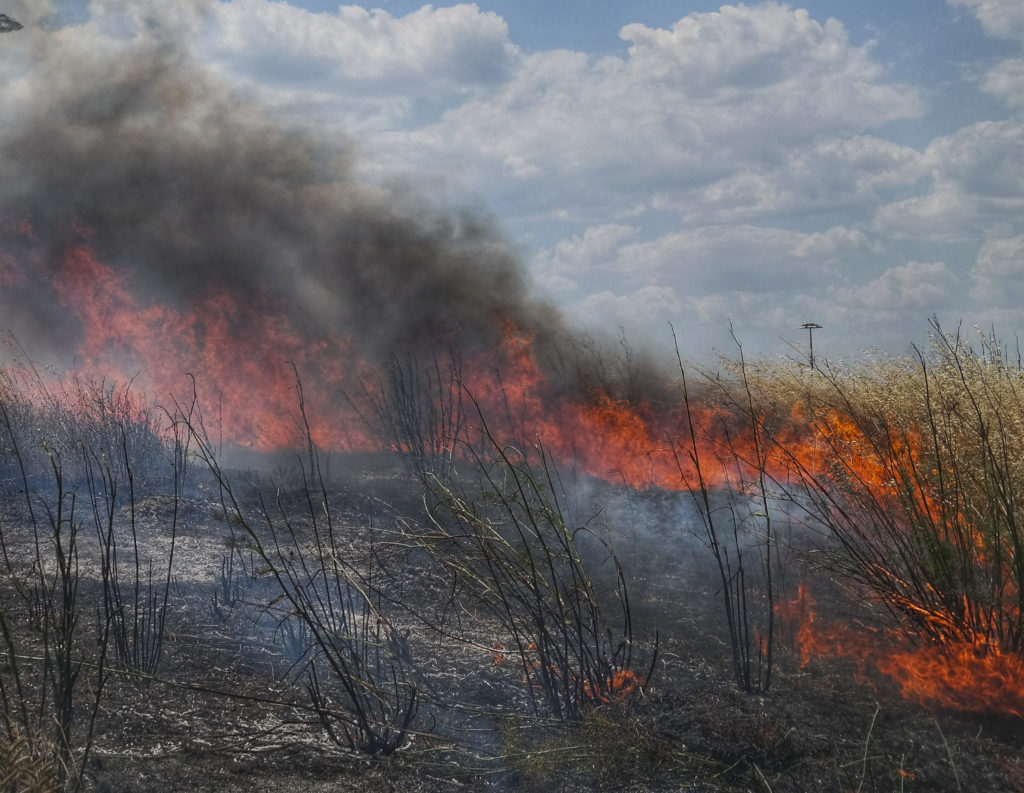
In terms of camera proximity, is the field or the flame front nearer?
the field

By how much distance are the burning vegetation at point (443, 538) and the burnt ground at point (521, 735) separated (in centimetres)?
3

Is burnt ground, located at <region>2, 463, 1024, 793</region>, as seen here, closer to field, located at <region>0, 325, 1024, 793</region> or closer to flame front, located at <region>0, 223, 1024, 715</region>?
field, located at <region>0, 325, 1024, 793</region>

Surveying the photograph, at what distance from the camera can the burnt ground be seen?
392 centimetres

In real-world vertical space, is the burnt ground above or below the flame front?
below

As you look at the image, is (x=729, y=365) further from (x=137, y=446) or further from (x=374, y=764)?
(x=374, y=764)

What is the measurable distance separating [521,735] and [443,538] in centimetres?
109

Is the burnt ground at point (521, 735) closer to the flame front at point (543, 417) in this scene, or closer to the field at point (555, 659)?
the field at point (555, 659)

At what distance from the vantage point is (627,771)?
397 cm

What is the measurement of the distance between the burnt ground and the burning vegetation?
25 mm

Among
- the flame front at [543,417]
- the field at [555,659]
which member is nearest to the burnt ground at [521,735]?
the field at [555,659]

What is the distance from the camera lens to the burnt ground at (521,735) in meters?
3.92

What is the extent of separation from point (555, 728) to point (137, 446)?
8961 millimetres

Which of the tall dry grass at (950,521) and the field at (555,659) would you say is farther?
the tall dry grass at (950,521)

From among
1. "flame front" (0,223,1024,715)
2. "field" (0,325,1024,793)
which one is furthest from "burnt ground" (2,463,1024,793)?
"flame front" (0,223,1024,715)
